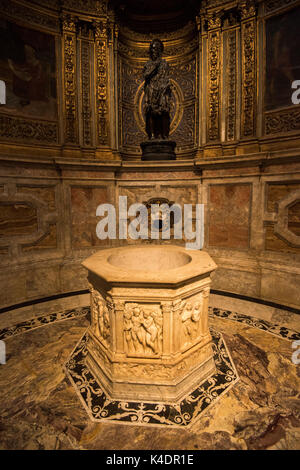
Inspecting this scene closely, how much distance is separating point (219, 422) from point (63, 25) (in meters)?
7.80

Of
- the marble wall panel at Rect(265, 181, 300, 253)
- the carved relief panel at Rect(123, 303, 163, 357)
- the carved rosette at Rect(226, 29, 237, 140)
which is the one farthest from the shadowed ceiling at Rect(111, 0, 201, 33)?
the carved relief panel at Rect(123, 303, 163, 357)

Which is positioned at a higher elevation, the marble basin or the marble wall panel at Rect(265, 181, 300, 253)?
the marble wall panel at Rect(265, 181, 300, 253)

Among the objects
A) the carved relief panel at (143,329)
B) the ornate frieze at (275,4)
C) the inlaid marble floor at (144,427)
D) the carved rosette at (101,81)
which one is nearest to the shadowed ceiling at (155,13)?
the carved rosette at (101,81)

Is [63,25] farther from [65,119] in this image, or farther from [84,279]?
[84,279]

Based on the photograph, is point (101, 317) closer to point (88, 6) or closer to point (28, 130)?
point (28, 130)

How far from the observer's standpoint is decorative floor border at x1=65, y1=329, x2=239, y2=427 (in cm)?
252

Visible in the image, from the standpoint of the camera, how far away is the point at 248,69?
5.54m

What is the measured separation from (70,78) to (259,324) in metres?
6.62

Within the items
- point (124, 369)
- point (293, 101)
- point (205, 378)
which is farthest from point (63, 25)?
point (205, 378)

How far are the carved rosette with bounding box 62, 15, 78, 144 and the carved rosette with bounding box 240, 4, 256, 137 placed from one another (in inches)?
150

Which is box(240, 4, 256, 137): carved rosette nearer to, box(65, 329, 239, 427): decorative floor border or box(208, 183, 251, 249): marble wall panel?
box(208, 183, 251, 249): marble wall panel

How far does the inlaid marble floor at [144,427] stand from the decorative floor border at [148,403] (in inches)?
2.4

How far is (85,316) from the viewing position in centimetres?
473

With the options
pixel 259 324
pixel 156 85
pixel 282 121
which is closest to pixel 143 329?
pixel 259 324
